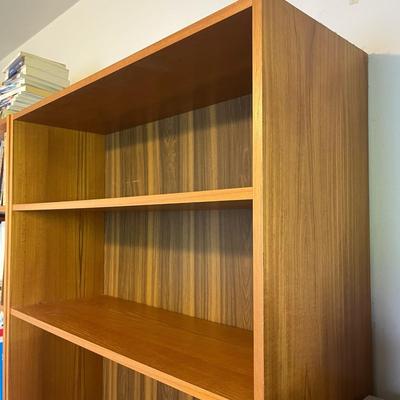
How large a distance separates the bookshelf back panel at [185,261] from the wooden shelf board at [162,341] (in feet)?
0.15

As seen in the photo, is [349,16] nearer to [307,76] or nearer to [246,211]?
[307,76]

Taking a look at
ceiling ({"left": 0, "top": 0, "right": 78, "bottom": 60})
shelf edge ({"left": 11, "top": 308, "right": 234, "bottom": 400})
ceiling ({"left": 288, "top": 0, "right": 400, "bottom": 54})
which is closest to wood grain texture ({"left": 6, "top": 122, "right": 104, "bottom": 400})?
shelf edge ({"left": 11, "top": 308, "right": 234, "bottom": 400})

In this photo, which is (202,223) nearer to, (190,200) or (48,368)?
(190,200)

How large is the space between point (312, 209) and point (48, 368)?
1.14m

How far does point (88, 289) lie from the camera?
4.93ft

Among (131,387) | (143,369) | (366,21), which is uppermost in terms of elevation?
(366,21)

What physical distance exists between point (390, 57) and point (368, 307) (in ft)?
1.78

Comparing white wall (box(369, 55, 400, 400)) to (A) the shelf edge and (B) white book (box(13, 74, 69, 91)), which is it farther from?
(B) white book (box(13, 74, 69, 91))

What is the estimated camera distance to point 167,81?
0.99 meters

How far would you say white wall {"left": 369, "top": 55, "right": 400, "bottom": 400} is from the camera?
0.85m

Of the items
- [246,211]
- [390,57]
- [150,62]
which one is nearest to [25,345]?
[246,211]

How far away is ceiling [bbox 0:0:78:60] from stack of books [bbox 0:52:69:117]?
1.63ft

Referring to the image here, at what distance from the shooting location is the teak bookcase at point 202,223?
667mm

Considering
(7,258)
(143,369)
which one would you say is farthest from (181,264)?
(7,258)
